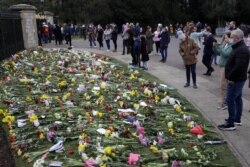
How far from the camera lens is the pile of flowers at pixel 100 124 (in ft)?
17.8

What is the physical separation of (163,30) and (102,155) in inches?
584

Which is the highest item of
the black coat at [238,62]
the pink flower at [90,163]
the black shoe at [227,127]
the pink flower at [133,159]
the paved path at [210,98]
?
the black coat at [238,62]

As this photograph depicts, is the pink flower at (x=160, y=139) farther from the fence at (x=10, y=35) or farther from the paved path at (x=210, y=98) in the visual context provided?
the fence at (x=10, y=35)

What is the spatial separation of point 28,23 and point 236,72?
52.7 ft

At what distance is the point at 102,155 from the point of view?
531cm

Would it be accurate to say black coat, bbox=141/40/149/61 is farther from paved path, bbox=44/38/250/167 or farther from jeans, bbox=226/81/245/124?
jeans, bbox=226/81/245/124

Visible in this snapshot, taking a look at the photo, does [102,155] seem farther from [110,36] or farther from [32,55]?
[110,36]

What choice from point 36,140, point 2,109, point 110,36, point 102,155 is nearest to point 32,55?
point 110,36

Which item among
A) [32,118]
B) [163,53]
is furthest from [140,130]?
[163,53]

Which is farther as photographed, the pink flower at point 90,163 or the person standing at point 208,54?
the person standing at point 208,54

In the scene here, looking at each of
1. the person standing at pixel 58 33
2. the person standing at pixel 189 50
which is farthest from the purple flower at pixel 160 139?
the person standing at pixel 58 33

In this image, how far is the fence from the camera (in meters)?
14.7

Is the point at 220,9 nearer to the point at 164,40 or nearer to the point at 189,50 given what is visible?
the point at 164,40

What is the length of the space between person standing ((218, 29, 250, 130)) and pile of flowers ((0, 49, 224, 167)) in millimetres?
658
